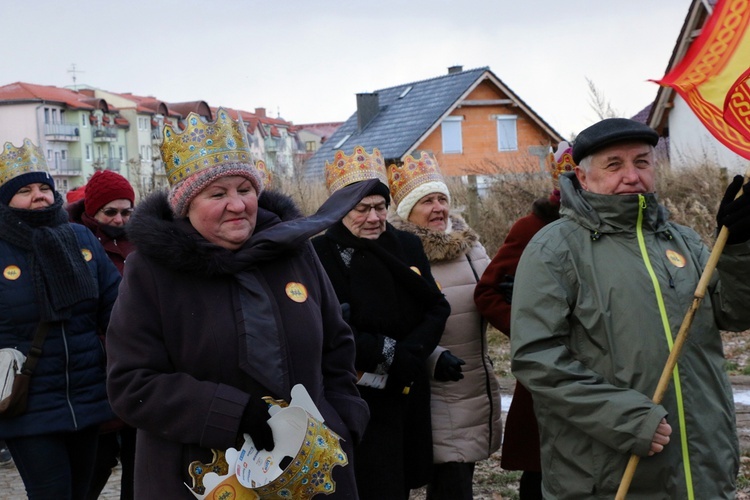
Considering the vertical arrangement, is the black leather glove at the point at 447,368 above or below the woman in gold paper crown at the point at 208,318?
below

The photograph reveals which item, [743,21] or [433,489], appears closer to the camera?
[743,21]

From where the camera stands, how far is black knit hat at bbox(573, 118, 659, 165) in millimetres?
3750

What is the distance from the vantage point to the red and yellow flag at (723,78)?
3486 millimetres

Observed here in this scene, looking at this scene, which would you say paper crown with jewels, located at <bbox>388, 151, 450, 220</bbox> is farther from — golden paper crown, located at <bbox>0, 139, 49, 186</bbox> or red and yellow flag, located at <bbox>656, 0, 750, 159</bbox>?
red and yellow flag, located at <bbox>656, 0, 750, 159</bbox>

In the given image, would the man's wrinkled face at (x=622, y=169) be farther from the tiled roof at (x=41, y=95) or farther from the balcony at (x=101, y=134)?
the balcony at (x=101, y=134)

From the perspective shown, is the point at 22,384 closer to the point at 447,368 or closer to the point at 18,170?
the point at 18,170

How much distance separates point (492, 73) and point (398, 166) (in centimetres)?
3190

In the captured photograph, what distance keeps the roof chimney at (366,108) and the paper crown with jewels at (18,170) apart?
33.5 m

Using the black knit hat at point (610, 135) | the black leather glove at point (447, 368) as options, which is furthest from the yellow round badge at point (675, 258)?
the black leather glove at point (447, 368)

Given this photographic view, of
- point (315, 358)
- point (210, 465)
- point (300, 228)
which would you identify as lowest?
point (210, 465)

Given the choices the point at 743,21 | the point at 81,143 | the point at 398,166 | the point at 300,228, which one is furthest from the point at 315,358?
the point at 81,143

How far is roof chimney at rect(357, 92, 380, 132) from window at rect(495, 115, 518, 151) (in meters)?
4.79

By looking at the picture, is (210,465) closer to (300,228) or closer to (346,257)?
(300,228)

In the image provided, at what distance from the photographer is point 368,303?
16.7 feet
